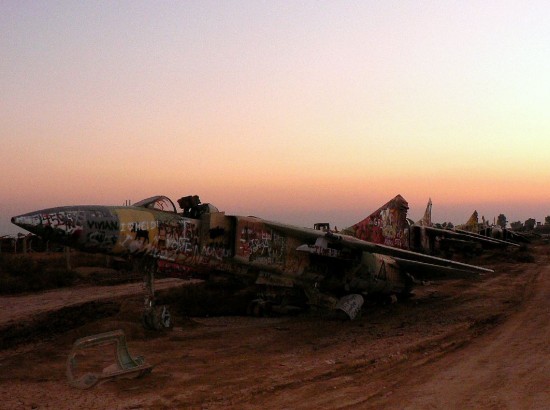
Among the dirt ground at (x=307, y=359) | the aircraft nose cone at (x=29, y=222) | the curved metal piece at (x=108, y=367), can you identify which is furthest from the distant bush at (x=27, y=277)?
the curved metal piece at (x=108, y=367)

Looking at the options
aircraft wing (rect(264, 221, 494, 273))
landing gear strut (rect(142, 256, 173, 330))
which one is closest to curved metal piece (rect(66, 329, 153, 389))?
landing gear strut (rect(142, 256, 173, 330))

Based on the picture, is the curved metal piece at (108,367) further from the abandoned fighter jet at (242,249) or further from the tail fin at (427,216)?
the tail fin at (427,216)

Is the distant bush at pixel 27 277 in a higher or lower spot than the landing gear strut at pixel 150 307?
lower

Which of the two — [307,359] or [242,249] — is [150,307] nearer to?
[242,249]

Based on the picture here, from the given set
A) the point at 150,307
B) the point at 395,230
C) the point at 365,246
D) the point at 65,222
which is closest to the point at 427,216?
the point at 395,230

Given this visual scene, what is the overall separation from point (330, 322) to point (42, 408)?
867 cm

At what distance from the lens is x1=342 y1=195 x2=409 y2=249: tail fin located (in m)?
19.4

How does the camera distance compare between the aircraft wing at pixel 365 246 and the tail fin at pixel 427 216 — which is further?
the tail fin at pixel 427 216

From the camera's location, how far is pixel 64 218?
32.6 feet

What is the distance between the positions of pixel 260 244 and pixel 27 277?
16953mm

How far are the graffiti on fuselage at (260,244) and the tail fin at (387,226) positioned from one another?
5648 millimetres

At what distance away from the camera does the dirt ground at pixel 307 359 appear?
22.8 feet

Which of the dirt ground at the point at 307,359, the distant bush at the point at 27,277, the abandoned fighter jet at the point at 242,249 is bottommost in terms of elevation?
the distant bush at the point at 27,277

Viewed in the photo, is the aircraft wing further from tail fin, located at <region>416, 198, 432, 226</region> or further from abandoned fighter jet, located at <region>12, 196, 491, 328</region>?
tail fin, located at <region>416, 198, 432, 226</region>
